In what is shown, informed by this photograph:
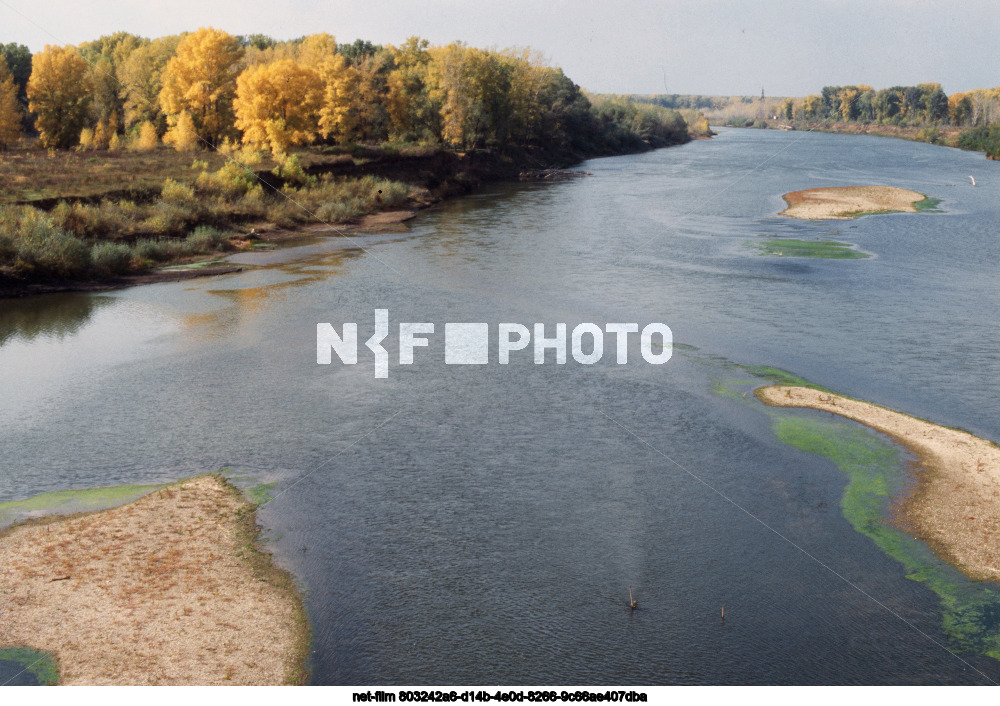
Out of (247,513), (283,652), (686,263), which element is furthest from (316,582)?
(686,263)

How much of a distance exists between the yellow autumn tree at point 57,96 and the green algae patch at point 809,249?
56160mm

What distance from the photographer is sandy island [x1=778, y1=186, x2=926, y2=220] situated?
51469 millimetres

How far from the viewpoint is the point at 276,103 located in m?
58.6

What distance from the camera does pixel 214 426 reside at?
18.6 meters

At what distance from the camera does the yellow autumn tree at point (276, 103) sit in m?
58.0

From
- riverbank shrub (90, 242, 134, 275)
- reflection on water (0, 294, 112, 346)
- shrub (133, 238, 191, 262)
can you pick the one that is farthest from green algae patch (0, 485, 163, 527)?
shrub (133, 238, 191, 262)

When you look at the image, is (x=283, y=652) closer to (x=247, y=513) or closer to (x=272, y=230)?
(x=247, y=513)

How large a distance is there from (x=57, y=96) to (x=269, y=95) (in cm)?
2085

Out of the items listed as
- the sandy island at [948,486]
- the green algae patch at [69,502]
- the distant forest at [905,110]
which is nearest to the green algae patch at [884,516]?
the sandy island at [948,486]

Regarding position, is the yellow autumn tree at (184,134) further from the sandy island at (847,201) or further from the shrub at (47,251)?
the sandy island at (847,201)

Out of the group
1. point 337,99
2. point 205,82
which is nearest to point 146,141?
point 205,82

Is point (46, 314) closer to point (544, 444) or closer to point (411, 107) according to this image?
point (544, 444)

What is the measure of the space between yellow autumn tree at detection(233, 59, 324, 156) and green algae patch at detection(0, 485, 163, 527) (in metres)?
46.4

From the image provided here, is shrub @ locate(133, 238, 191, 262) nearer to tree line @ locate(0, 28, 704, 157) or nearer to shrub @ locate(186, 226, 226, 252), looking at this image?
shrub @ locate(186, 226, 226, 252)
